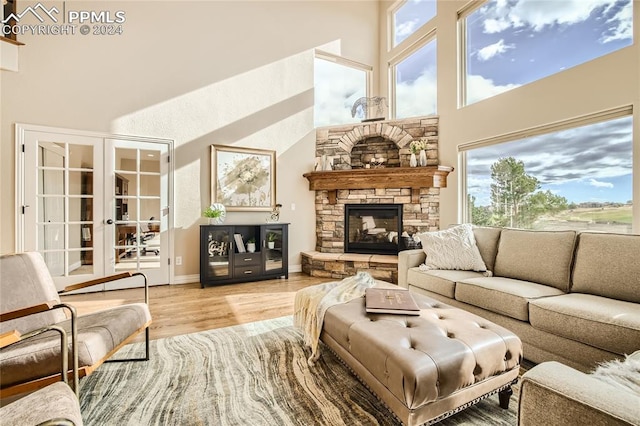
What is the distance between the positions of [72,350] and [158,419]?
21.4 inches

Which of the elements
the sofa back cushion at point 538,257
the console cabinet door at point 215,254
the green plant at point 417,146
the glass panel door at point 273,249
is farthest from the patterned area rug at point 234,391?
the green plant at point 417,146

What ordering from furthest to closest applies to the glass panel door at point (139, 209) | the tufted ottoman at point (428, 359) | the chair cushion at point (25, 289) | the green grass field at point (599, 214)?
the glass panel door at point (139, 209) → the green grass field at point (599, 214) → the chair cushion at point (25, 289) → the tufted ottoman at point (428, 359)

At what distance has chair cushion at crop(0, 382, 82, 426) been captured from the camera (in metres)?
0.96

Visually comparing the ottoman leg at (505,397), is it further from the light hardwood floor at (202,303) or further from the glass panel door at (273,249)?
the glass panel door at (273,249)

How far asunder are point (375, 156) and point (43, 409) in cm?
479

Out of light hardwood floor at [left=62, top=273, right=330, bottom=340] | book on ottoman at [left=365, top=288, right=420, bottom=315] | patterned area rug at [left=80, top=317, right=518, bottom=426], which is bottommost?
patterned area rug at [left=80, top=317, right=518, bottom=426]

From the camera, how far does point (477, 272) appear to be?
284 cm

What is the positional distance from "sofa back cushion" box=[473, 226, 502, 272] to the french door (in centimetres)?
407

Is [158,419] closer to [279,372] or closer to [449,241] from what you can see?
[279,372]

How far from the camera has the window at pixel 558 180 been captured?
271cm

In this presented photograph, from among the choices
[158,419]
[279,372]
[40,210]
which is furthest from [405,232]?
[40,210]

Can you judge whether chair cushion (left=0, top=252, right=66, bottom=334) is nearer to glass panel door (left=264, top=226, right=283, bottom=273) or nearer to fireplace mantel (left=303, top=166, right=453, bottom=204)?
glass panel door (left=264, top=226, right=283, bottom=273)

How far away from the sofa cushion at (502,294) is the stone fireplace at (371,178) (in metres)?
1.81

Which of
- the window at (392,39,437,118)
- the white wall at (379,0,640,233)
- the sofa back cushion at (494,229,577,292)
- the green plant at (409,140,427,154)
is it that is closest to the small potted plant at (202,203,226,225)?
the green plant at (409,140,427,154)
